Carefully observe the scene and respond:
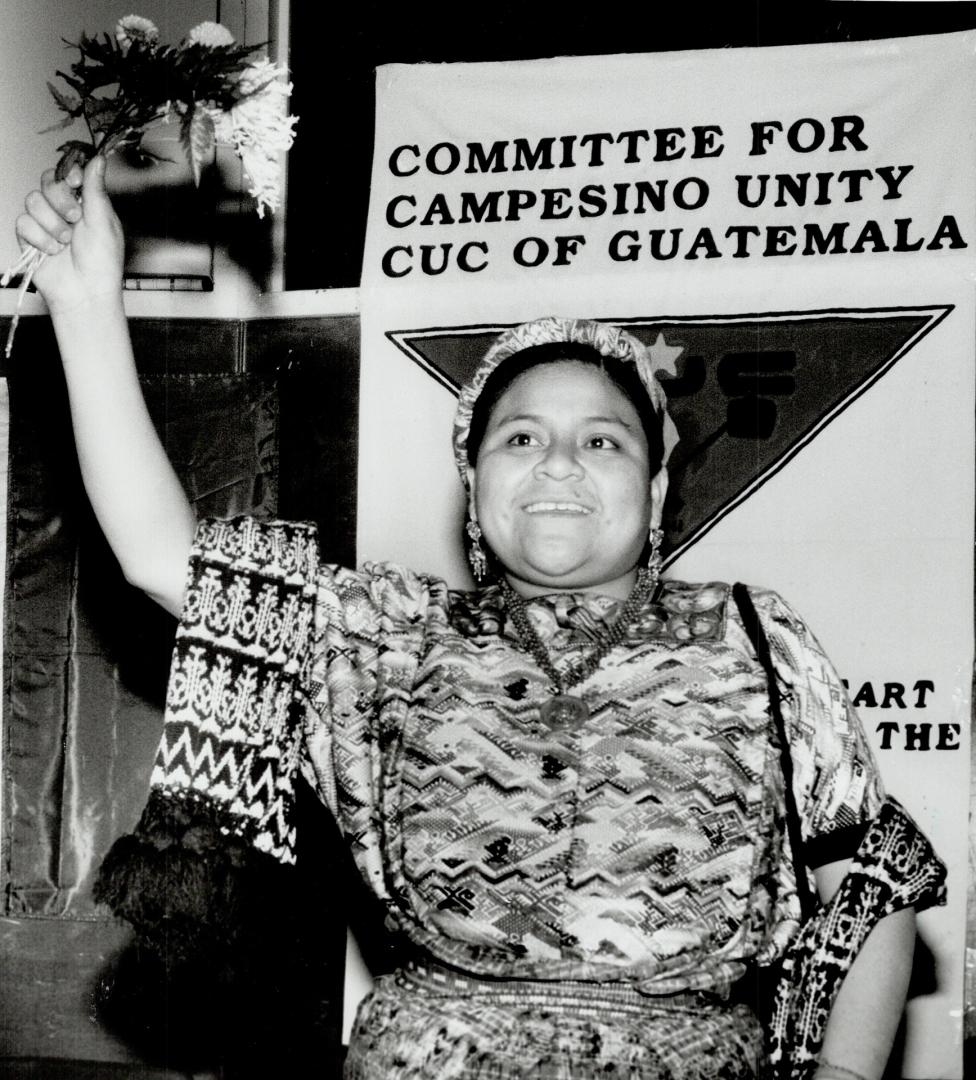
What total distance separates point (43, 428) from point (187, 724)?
172cm

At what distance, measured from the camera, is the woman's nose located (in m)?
2.04

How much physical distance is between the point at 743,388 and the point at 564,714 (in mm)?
1501

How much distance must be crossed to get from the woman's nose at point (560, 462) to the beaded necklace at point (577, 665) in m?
0.19

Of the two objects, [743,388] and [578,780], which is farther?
[743,388]

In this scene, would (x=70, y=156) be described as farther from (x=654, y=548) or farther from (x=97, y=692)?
(x=97, y=692)

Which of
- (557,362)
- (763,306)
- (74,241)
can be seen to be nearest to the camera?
(74,241)

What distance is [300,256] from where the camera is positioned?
3559 millimetres

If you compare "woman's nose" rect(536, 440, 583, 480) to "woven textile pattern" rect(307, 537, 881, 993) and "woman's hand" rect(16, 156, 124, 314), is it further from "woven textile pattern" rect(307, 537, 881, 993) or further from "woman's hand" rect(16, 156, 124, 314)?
"woman's hand" rect(16, 156, 124, 314)

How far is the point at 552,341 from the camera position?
2.16 metres

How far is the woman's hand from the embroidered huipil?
0.49 m

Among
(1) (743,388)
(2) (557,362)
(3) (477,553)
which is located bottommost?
(3) (477,553)

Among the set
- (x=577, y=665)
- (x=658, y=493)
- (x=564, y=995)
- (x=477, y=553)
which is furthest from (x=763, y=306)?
(x=564, y=995)

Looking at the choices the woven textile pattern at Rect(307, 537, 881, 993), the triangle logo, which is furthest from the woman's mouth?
the triangle logo

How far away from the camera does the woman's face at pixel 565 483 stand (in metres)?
2.05
